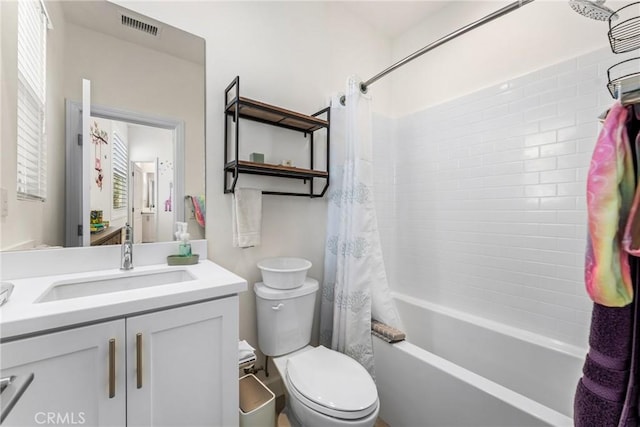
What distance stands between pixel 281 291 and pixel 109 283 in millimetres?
746

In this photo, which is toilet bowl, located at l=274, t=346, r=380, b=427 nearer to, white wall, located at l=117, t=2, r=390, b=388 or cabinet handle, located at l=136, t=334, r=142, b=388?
white wall, located at l=117, t=2, r=390, b=388

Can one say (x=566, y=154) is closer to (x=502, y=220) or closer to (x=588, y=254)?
(x=502, y=220)

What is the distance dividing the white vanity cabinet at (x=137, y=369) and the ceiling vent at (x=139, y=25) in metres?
1.30

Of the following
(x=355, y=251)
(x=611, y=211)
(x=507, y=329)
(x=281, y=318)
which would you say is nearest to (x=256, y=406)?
(x=281, y=318)

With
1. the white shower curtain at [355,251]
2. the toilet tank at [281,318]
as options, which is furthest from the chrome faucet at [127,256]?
the white shower curtain at [355,251]

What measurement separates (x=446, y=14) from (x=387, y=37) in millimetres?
510

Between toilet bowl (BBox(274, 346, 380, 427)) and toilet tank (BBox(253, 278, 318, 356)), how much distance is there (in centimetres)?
9

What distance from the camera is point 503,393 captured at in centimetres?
112

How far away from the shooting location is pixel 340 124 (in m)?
1.85

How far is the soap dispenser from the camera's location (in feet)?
4.47

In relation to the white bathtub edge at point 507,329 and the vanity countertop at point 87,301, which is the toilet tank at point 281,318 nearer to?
the vanity countertop at point 87,301

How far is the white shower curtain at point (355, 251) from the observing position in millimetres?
1691

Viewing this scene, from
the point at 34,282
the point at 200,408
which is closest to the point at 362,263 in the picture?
the point at 200,408

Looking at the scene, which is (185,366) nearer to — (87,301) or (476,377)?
(87,301)
